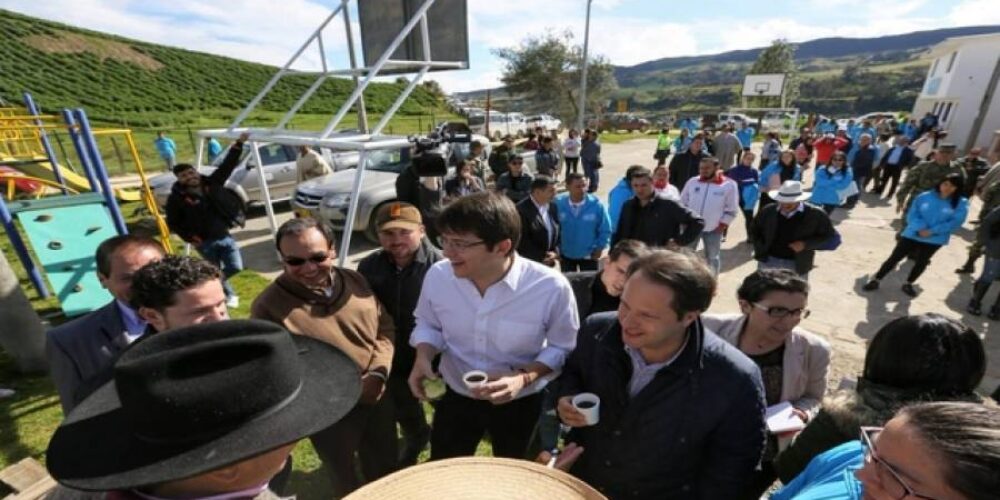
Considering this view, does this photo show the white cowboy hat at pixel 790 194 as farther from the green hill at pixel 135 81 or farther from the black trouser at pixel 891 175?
the green hill at pixel 135 81

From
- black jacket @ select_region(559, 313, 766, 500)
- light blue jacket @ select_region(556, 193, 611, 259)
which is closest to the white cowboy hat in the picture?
light blue jacket @ select_region(556, 193, 611, 259)

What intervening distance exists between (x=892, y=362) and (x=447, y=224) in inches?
73.8

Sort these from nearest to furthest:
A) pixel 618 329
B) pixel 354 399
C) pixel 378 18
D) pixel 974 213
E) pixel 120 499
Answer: pixel 120 499, pixel 354 399, pixel 618 329, pixel 378 18, pixel 974 213

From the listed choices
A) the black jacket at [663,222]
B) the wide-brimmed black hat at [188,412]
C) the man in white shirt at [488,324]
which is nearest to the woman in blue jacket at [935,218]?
the black jacket at [663,222]

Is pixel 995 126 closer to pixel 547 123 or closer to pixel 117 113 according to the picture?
pixel 547 123

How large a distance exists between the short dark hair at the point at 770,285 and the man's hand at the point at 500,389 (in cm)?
145

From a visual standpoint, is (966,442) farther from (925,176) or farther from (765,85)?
(765,85)

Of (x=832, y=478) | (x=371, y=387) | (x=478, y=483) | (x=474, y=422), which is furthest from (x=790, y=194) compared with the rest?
(x=478, y=483)

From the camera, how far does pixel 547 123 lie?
113 feet

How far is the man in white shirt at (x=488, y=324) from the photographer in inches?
83.6

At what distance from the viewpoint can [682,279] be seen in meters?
1.66

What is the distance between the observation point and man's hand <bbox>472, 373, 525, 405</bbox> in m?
1.89

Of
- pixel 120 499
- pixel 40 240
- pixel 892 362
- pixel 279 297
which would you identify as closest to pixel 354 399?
pixel 120 499

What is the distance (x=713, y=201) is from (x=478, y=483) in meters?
5.87
